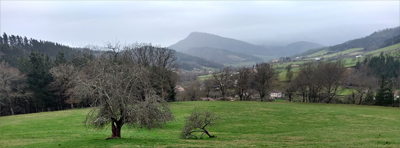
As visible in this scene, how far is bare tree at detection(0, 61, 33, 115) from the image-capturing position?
150ft

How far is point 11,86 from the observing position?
160 feet

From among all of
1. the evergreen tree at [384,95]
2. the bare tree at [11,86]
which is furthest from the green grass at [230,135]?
the evergreen tree at [384,95]

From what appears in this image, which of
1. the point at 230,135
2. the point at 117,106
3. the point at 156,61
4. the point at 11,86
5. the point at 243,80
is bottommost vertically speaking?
the point at 230,135

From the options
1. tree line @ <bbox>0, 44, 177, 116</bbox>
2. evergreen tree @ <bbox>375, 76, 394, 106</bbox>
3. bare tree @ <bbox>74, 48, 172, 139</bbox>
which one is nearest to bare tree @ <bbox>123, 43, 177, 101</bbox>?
tree line @ <bbox>0, 44, 177, 116</bbox>

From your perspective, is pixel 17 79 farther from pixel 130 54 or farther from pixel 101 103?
pixel 101 103

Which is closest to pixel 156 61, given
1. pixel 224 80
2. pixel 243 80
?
pixel 224 80

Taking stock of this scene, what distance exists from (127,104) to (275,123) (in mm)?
22433

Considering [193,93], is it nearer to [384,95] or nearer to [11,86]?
Answer: [11,86]

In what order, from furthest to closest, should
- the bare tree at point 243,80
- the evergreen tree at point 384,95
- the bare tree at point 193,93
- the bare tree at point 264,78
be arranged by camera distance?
1. the bare tree at point 193,93
2. the bare tree at point 243,80
3. the bare tree at point 264,78
4. the evergreen tree at point 384,95

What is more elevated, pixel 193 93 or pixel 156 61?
pixel 156 61

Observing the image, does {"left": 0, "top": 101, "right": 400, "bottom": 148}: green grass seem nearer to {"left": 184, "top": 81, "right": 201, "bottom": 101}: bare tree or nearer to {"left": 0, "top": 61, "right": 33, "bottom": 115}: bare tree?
{"left": 0, "top": 61, "right": 33, "bottom": 115}: bare tree

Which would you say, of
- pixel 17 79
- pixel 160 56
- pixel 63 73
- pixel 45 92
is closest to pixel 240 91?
pixel 160 56

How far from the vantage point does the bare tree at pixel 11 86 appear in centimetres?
4585

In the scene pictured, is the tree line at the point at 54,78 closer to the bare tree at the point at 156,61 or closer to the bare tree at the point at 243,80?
the bare tree at the point at 156,61
